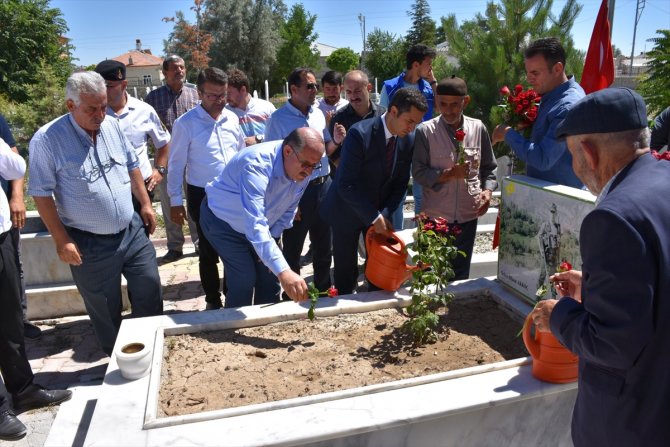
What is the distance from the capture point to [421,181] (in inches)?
146

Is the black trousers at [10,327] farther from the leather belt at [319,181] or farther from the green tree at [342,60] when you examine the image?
the green tree at [342,60]

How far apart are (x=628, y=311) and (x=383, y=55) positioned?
135 feet

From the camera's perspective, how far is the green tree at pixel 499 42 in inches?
280

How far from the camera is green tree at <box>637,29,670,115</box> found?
7.96 metres

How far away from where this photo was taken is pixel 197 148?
449 centimetres

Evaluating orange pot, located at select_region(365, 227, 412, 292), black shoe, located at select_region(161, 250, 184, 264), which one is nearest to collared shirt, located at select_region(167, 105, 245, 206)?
black shoe, located at select_region(161, 250, 184, 264)

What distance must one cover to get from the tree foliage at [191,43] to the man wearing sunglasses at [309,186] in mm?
34278

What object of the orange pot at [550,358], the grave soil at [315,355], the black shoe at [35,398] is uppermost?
the orange pot at [550,358]

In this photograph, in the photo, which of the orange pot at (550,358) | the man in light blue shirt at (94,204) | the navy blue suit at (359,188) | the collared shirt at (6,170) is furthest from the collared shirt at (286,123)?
the orange pot at (550,358)

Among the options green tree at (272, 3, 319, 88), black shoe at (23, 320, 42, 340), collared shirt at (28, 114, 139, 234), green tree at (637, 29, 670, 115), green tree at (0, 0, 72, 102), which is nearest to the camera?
collared shirt at (28, 114, 139, 234)

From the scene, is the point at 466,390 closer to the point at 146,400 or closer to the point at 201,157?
the point at 146,400

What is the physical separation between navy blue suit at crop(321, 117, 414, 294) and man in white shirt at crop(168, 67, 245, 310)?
1.16 m

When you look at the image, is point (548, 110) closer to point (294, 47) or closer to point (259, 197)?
point (259, 197)

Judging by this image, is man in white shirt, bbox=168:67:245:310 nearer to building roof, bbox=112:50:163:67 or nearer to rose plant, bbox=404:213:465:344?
rose plant, bbox=404:213:465:344
